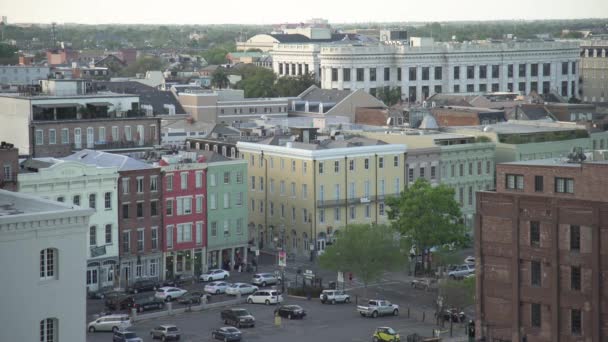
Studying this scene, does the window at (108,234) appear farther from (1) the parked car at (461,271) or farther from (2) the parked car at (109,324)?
(1) the parked car at (461,271)

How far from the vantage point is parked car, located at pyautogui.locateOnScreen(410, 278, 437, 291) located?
289 feet

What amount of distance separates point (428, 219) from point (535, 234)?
2311 centimetres

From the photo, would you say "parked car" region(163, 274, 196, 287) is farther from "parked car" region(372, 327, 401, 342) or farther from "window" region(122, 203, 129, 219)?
"parked car" region(372, 327, 401, 342)

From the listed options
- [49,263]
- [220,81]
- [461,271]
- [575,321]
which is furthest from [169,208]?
[220,81]

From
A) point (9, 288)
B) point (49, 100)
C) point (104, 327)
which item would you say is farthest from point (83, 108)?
point (9, 288)

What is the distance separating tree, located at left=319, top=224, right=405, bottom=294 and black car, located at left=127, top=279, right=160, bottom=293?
32.2 ft

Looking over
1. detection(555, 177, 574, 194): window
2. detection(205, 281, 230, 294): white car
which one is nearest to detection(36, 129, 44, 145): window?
detection(205, 281, 230, 294): white car

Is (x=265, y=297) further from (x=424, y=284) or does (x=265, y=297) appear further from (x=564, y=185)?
(x=564, y=185)

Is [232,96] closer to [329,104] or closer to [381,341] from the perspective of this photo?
[329,104]

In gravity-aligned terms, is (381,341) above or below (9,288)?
below

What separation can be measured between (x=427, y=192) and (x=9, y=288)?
46870 mm

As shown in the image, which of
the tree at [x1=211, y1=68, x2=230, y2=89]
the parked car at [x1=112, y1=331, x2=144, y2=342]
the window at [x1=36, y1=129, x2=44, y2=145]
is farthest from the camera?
the tree at [x1=211, y1=68, x2=230, y2=89]

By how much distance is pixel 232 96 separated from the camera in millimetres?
138125

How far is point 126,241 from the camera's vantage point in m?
88.9
